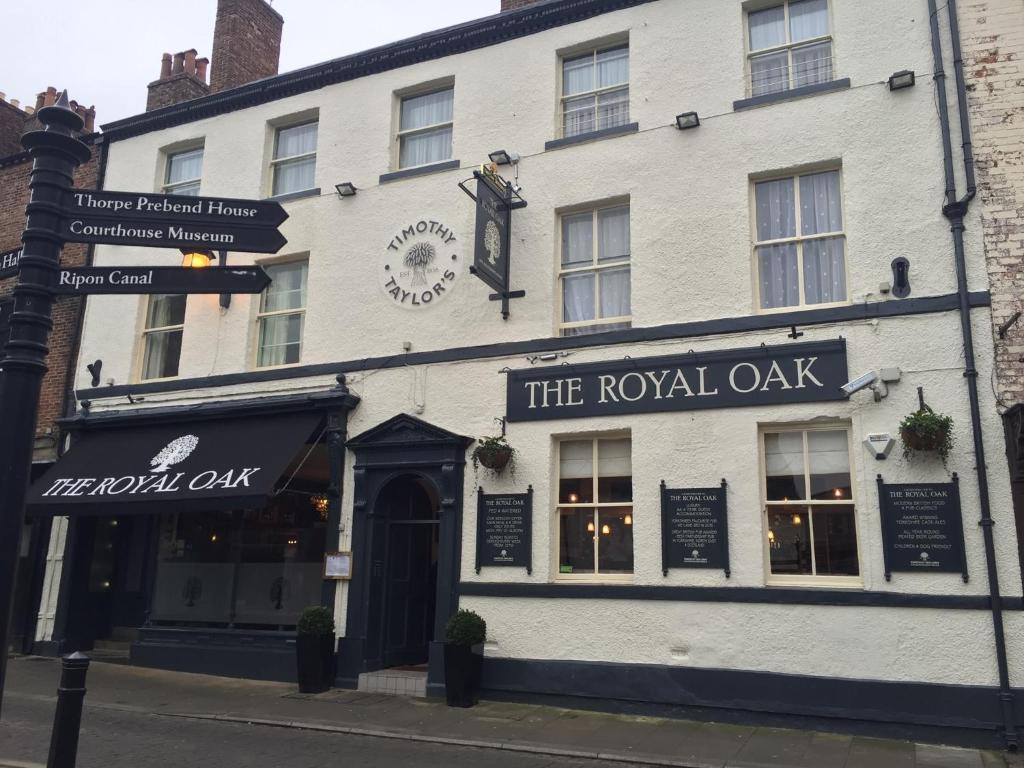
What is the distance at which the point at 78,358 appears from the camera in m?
15.4

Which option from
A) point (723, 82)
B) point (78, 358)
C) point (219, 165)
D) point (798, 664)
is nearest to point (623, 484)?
point (798, 664)

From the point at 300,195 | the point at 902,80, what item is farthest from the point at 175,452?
the point at 902,80

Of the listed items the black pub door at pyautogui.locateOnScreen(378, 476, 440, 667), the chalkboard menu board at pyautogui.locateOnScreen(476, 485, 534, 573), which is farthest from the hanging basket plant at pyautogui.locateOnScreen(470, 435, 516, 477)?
A: the black pub door at pyautogui.locateOnScreen(378, 476, 440, 667)

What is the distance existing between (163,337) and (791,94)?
34.9 feet

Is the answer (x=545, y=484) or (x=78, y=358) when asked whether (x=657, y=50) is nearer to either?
(x=545, y=484)

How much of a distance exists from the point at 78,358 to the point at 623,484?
10189 millimetres

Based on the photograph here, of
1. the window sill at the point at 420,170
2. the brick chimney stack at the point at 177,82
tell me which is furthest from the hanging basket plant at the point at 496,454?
the brick chimney stack at the point at 177,82

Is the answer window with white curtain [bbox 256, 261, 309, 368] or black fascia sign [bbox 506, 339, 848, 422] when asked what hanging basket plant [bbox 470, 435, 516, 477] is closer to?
black fascia sign [bbox 506, 339, 848, 422]

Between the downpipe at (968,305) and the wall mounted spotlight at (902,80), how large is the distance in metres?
0.27

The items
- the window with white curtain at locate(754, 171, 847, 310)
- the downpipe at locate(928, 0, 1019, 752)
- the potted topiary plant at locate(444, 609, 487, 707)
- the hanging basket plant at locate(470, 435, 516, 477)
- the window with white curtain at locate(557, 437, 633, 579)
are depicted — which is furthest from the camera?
the hanging basket plant at locate(470, 435, 516, 477)

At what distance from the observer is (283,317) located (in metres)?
13.9

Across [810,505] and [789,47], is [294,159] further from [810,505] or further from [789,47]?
[810,505]

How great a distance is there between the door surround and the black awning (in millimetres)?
1084

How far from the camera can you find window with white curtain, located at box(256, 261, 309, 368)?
13750 mm
